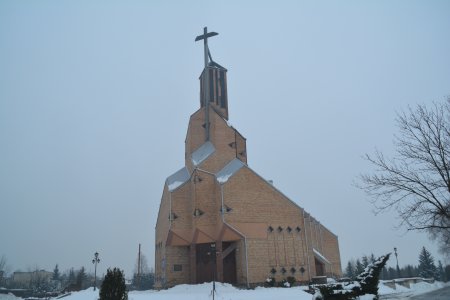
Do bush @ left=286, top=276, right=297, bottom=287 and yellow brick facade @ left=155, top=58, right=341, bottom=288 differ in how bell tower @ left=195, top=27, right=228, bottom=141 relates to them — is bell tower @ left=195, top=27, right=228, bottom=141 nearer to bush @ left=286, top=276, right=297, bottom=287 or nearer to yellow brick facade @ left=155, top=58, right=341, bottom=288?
yellow brick facade @ left=155, top=58, right=341, bottom=288

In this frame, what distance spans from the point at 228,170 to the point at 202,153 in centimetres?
433

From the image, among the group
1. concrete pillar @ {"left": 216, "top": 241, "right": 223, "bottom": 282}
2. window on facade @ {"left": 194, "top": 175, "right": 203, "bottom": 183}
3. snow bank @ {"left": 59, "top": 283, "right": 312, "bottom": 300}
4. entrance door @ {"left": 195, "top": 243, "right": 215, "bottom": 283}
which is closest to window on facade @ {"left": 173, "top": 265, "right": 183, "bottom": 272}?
entrance door @ {"left": 195, "top": 243, "right": 215, "bottom": 283}

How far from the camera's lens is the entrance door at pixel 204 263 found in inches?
1251

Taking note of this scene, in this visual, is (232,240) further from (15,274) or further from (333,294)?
(15,274)

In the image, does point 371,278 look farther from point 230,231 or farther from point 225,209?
point 225,209

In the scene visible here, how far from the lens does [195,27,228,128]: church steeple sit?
135 ft

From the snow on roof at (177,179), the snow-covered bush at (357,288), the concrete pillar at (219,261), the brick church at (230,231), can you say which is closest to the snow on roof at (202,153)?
the brick church at (230,231)

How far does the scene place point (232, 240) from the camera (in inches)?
1236

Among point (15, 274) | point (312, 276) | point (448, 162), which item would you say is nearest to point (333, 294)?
point (448, 162)

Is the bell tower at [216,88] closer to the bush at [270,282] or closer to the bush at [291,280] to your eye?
the bush at [270,282]

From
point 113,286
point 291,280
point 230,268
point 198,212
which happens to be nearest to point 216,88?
point 198,212

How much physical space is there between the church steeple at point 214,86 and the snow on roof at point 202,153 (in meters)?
4.92

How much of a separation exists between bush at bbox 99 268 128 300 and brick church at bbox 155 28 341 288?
16.3 metres

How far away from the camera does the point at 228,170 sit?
3469cm
